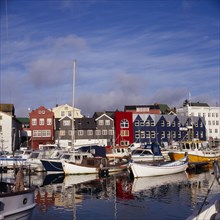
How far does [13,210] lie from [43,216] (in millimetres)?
6235

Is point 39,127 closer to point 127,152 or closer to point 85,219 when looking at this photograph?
point 127,152

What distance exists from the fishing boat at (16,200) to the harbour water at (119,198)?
405cm

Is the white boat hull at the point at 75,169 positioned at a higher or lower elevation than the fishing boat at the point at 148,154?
lower

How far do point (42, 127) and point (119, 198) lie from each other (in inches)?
2578

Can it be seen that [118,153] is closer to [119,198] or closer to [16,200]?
[119,198]

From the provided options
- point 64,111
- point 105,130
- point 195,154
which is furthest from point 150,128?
point 195,154

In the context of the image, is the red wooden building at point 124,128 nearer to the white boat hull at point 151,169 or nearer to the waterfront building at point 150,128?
the waterfront building at point 150,128

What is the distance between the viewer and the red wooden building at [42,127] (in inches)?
3691

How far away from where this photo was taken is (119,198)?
3081 centimetres

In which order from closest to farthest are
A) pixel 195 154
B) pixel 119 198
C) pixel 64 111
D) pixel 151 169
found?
pixel 119 198
pixel 151 169
pixel 195 154
pixel 64 111

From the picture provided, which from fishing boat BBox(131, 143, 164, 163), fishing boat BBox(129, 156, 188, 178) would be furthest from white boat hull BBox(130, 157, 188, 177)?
fishing boat BBox(131, 143, 164, 163)

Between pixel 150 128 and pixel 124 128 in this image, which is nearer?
pixel 124 128

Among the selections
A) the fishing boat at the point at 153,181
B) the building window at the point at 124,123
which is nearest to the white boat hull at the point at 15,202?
the fishing boat at the point at 153,181

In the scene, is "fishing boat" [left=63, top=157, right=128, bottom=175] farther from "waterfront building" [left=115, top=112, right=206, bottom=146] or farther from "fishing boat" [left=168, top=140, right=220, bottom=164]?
"waterfront building" [left=115, top=112, right=206, bottom=146]
